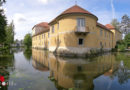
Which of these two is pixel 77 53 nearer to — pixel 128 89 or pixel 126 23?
pixel 128 89

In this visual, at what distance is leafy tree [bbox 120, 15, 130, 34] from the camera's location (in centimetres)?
6300

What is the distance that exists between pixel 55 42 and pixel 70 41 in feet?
17.9

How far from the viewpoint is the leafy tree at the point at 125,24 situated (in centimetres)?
6300

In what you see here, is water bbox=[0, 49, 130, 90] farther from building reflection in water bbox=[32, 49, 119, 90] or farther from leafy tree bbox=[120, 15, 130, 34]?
leafy tree bbox=[120, 15, 130, 34]

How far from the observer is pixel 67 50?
18.1 metres

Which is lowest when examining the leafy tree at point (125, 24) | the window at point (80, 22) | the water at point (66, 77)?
the water at point (66, 77)

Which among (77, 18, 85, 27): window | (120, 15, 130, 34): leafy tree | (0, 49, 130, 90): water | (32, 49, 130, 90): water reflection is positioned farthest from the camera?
(120, 15, 130, 34): leafy tree

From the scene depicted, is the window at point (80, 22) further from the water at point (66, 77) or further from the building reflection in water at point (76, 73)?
the water at point (66, 77)

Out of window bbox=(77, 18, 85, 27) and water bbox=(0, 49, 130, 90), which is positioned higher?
window bbox=(77, 18, 85, 27)

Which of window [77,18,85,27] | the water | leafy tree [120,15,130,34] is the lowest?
the water

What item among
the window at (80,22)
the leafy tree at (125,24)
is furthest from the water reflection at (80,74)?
the leafy tree at (125,24)

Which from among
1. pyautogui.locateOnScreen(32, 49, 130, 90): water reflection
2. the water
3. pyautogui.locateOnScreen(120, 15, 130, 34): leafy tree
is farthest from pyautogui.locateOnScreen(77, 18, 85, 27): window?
pyautogui.locateOnScreen(120, 15, 130, 34): leafy tree

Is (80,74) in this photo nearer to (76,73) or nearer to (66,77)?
(76,73)

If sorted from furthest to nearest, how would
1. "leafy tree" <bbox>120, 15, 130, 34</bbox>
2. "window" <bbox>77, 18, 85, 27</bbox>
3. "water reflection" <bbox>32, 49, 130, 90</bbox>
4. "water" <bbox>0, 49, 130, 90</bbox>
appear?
→ "leafy tree" <bbox>120, 15, 130, 34</bbox>
"window" <bbox>77, 18, 85, 27</bbox>
"water reflection" <bbox>32, 49, 130, 90</bbox>
"water" <bbox>0, 49, 130, 90</bbox>
